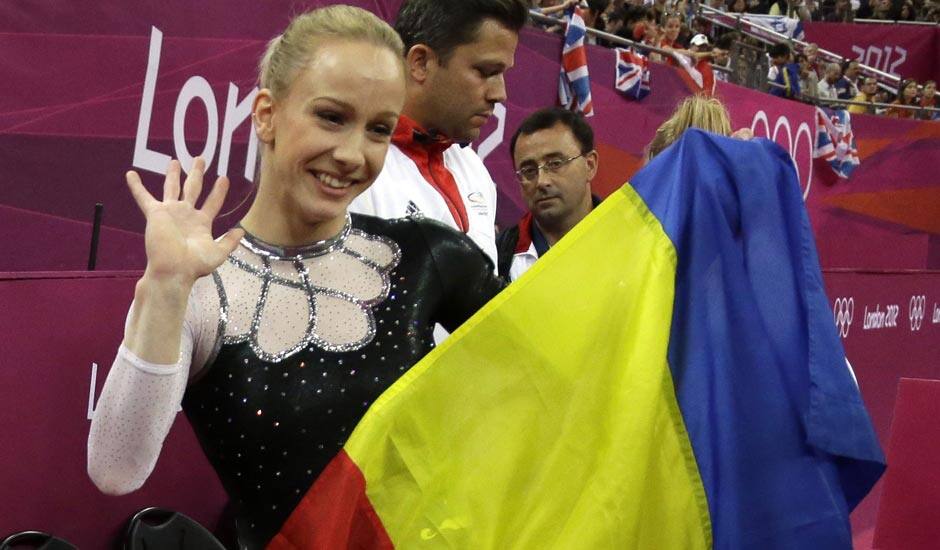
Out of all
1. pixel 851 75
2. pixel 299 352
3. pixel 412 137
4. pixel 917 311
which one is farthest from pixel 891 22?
pixel 299 352

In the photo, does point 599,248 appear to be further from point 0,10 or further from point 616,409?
point 0,10

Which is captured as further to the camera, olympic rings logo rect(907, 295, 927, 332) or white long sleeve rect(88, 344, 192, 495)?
olympic rings logo rect(907, 295, 927, 332)

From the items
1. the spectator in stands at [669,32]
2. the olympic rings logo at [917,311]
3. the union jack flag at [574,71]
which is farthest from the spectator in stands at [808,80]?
the union jack flag at [574,71]

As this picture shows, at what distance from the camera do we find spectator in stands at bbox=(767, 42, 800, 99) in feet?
42.9

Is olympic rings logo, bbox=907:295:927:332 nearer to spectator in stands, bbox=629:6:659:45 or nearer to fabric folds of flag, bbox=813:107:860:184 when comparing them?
fabric folds of flag, bbox=813:107:860:184

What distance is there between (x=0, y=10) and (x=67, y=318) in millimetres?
1531

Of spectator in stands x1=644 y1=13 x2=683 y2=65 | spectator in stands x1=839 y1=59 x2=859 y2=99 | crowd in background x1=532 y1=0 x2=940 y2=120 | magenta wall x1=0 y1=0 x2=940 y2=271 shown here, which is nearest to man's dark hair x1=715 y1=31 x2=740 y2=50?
crowd in background x1=532 y1=0 x2=940 y2=120

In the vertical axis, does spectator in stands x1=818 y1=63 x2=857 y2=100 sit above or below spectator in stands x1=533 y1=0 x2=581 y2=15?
below

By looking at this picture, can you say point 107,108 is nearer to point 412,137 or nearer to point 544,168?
point 544,168

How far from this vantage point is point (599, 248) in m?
2.30

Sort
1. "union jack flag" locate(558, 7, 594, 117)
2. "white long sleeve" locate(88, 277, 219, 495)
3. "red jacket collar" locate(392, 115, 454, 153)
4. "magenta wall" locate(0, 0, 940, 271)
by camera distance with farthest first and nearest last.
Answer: "union jack flag" locate(558, 7, 594, 117), "magenta wall" locate(0, 0, 940, 271), "red jacket collar" locate(392, 115, 454, 153), "white long sleeve" locate(88, 277, 219, 495)

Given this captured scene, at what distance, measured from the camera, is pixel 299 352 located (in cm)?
202

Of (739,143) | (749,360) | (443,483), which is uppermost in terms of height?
(739,143)

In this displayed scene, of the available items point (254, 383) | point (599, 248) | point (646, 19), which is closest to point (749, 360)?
point (599, 248)
